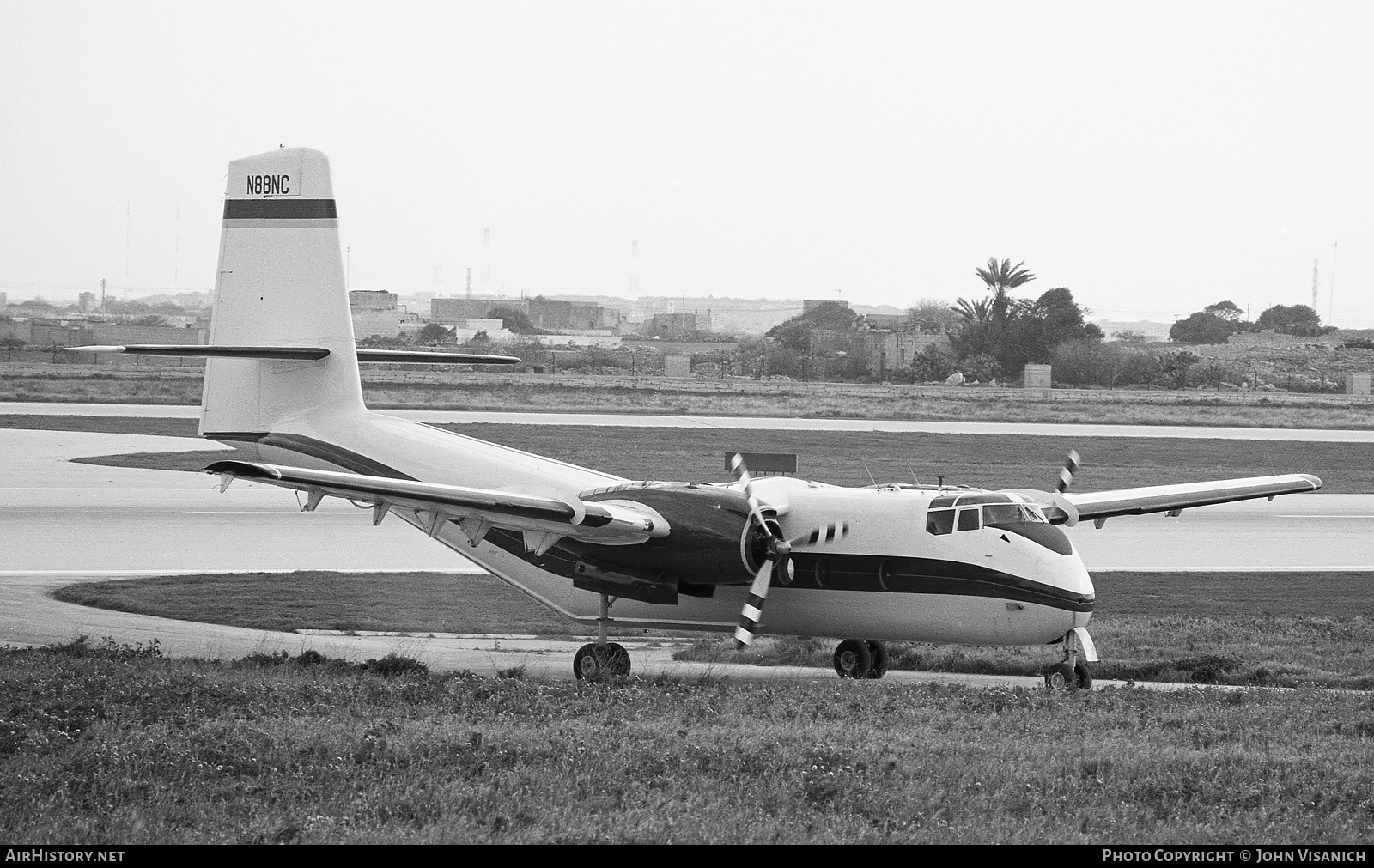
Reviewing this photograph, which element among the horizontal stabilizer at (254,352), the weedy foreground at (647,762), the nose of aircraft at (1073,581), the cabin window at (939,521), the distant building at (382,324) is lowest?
the weedy foreground at (647,762)

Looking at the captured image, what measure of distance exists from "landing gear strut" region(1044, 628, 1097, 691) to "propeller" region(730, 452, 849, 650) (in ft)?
10.4

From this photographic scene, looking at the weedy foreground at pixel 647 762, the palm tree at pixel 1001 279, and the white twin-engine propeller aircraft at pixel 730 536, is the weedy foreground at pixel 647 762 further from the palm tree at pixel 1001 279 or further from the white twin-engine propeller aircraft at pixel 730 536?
the palm tree at pixel 1001 279

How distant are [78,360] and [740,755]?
11615 centimetres

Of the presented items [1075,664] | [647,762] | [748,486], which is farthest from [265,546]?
[647,762]

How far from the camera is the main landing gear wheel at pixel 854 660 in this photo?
1852cm

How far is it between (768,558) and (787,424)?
44.8 meters

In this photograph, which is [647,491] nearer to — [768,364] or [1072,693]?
[1072,693]

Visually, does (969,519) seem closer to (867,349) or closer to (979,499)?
(979,499)

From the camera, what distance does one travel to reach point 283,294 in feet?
73.9

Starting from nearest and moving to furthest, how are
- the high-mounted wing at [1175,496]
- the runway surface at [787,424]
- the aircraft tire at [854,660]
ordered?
the aircraft tire at [854,660] → the high-mounted wing at [1175,496] → the runway surface at [787,424]

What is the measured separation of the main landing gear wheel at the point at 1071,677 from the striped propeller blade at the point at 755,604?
3789mm

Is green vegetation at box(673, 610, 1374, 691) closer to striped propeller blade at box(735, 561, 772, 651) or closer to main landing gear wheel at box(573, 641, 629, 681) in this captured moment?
main landing gear wheel at box(573, 641, 629, 681)

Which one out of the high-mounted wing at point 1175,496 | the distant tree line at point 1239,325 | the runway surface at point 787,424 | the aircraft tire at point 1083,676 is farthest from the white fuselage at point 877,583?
the distant tree line at point 1239,325
